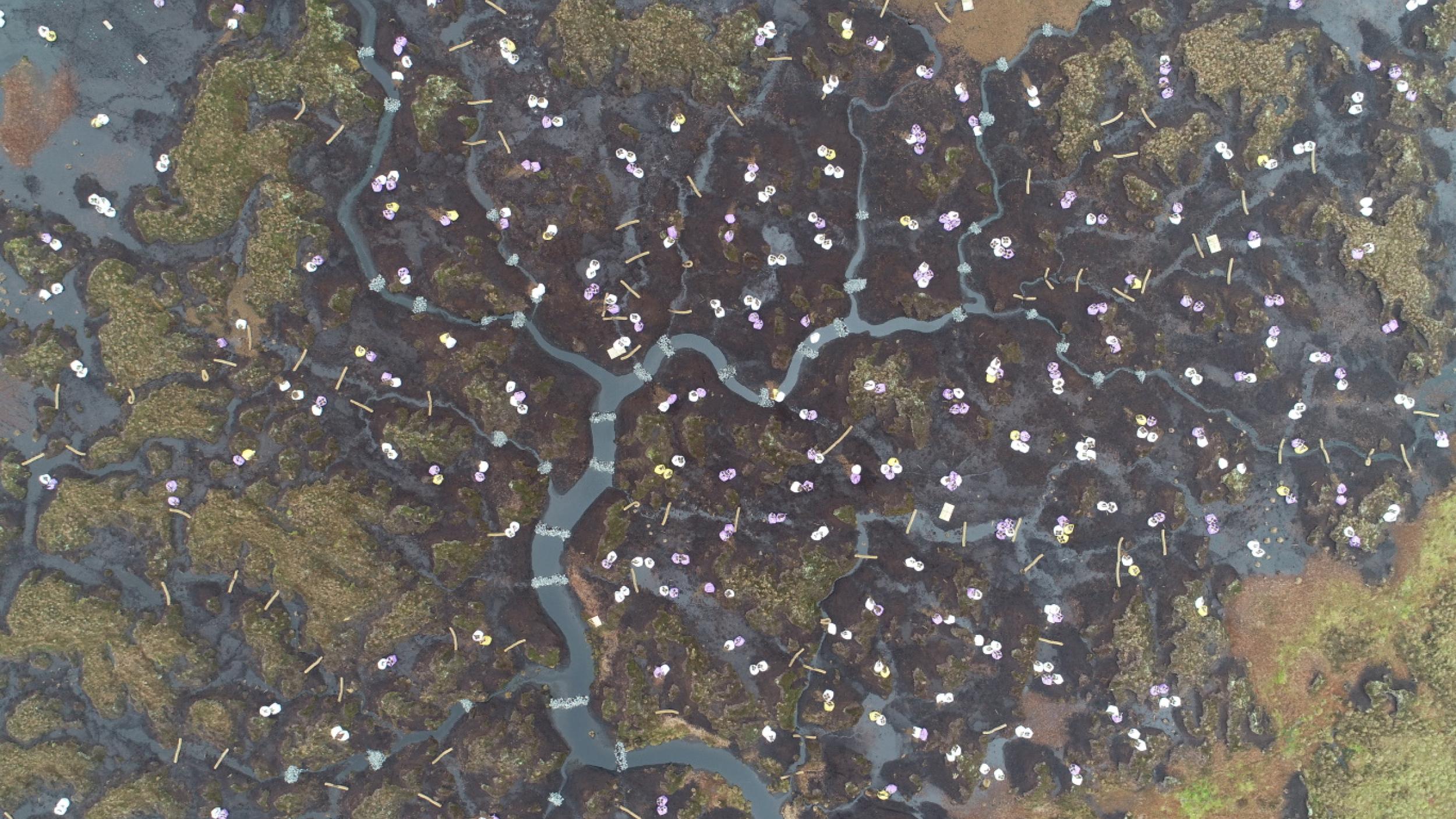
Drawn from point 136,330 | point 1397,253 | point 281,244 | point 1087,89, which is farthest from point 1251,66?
point 136,330

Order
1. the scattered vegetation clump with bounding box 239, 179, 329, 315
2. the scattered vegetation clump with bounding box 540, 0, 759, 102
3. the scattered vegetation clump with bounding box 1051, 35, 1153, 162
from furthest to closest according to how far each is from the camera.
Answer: the scattered vegetation clump with bounding box 1051, 35, 1153, 162 < the scattered vegetation clump with bounding box 540, 0, 759, 102 < the scattered vegetation clump with bounding box 239, 179, 329, 315

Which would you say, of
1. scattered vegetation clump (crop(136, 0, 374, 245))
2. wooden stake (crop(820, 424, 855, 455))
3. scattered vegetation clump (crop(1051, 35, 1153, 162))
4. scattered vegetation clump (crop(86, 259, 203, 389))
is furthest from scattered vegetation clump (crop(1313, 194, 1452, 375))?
scattered vegetation clump (crop(86, 259, 203, 389))

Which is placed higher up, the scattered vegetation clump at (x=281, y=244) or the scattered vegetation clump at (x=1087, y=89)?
the scattered vegetation clump at (x=1087, y=89)

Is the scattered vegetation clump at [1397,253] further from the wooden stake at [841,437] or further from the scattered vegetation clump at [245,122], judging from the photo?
the scattered vegetation clump at [245,122]

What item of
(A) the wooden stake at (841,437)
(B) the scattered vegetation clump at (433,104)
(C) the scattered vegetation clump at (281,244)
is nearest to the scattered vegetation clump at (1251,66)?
(A) the wooden stake at (841,437)

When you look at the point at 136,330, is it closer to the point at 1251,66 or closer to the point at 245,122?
the point at 245,122

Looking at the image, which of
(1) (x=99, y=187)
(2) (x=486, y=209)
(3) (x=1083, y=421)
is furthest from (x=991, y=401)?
(1) (x=99, y=187)

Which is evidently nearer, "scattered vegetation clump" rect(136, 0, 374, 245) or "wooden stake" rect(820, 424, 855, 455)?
"scattered vegetation clump" rect(136, 0, 374, 245)

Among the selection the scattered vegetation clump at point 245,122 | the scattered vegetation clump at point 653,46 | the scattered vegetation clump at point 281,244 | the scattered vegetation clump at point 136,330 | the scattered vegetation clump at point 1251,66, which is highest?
the scattered vegetation clump at point 1251,66

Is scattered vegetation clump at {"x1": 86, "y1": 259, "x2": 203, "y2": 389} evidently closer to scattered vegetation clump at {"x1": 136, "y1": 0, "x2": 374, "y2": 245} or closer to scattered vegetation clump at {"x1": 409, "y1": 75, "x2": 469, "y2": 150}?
scattered vegetation clump at {"x1": 136, "y1": 0, "x2": 374, "y2": 245}

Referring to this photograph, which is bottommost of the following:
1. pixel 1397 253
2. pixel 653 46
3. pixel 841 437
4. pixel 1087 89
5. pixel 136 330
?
pixel 136 330

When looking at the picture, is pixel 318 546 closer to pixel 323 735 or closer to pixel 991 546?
pixel 323 735

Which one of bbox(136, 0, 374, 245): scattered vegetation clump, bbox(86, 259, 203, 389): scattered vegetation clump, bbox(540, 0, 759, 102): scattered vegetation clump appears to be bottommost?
bbox(86, 259, 203, 389): scattered vegetation clump
